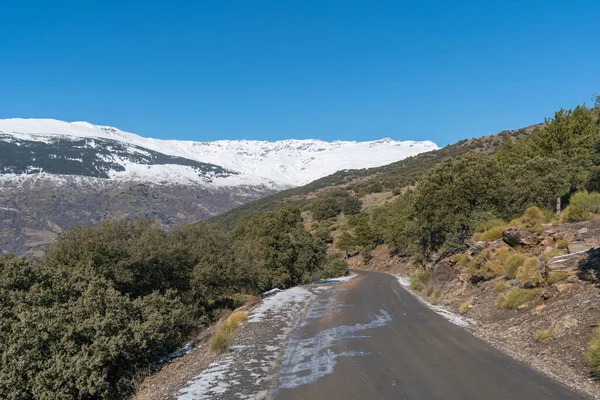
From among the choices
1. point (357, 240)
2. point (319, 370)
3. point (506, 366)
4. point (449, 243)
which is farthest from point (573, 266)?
point (357, 240)

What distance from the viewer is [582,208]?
80.2 ft

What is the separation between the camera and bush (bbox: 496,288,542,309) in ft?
56.7

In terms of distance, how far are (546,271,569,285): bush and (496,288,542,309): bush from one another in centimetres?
55

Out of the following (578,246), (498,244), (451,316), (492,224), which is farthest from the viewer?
(492,224)

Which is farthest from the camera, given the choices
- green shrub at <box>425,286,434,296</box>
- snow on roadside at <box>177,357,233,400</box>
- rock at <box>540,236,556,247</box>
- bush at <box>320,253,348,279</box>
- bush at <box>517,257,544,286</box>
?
bush at <box>320,253,348,279</box>

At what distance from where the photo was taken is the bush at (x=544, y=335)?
A: 13.5 metres

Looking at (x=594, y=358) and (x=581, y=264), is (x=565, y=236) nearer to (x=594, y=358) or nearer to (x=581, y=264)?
(x=581, y=264)

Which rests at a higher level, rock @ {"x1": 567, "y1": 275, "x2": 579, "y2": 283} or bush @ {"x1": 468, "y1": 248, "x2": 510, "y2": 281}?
rock @ {"x1": 567, "y1": 275, "x2": 579, "y2": 283}

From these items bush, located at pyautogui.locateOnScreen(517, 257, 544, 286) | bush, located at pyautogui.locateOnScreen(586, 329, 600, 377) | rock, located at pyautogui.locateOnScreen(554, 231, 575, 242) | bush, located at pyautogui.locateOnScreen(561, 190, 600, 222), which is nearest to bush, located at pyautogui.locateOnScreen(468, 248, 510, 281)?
rock, located at pyautogui.locateOnScreen(554, 231, 575, 242)

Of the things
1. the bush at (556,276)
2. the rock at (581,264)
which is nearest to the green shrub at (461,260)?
the rock at (581,264)

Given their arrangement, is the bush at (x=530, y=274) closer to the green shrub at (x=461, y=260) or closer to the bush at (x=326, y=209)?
the green shrub at (x=461, y=260)

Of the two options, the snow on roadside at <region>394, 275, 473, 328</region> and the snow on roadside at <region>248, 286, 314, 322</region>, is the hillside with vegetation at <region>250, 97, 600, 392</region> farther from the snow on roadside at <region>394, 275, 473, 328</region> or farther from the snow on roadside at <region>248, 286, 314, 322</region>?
the snow on roadside at <region>248, 286, 314, 322</region>

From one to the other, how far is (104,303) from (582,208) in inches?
1038

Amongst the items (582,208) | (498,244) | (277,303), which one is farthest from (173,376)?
(582,208)
